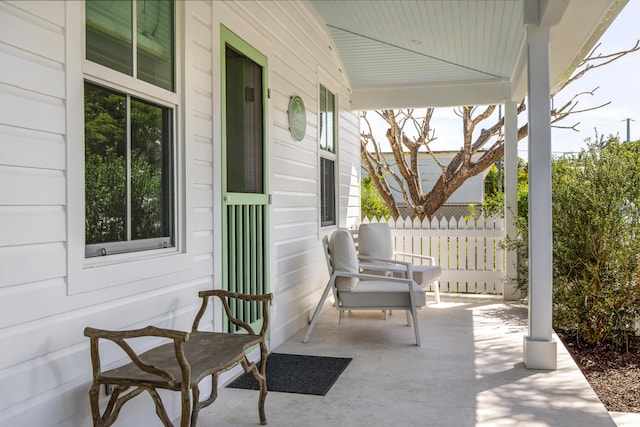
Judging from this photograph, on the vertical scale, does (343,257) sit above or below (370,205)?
below

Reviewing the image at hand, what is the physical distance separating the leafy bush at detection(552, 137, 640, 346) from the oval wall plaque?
7.90 feet

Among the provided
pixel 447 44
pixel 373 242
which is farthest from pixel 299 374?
pixel 447 44

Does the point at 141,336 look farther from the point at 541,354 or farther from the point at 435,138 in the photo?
the point at 435,138

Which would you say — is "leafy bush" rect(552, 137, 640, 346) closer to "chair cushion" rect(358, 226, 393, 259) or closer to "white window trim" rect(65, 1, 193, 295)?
"chair cushion" rect(358, 226, 393, 259)

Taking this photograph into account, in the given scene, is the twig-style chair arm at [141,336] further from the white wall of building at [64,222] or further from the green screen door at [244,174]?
the green screen door at [244,174]

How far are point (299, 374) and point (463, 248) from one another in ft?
14.0

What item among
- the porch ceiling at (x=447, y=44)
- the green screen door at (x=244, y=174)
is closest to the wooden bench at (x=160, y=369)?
the green screen door at (x=244, y=174)

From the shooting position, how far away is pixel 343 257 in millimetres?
5055

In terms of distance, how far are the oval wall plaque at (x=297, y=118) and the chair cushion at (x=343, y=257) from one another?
0.99 metres

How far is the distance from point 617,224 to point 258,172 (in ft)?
9.81

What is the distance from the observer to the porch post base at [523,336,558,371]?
4.00m

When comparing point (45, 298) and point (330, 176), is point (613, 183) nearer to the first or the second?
point (330, 176)

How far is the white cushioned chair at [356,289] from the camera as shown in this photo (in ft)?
15.6

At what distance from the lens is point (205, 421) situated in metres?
3.03
